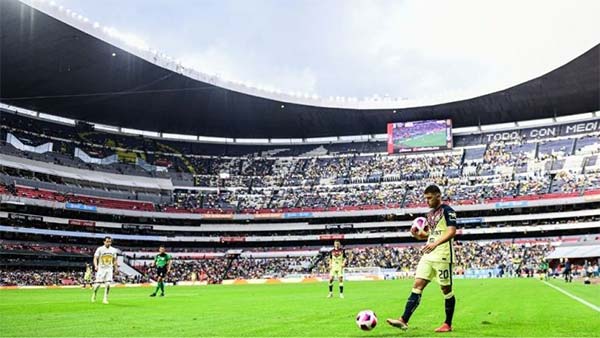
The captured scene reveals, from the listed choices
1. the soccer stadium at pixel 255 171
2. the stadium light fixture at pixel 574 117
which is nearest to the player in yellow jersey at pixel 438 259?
the soccer stadium at pixel 255 171

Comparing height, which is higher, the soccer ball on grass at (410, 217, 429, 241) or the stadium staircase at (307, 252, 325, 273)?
the soccer ball on grass at (410, 217, 429, 241)

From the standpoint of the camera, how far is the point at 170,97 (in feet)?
213

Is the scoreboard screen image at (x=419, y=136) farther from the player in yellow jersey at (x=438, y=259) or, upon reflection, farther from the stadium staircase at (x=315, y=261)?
the player in yellow jersey at (x=438, y=259)

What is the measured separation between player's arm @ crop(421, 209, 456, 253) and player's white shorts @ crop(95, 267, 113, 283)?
516 inches

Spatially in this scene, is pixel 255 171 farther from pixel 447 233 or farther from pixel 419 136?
pixel 447 233

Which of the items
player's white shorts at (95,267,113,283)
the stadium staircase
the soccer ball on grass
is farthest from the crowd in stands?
the soccer ball on grass

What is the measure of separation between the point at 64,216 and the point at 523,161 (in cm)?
5593

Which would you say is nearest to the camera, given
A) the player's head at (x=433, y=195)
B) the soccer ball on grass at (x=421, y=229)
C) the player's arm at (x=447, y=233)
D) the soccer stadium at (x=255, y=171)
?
the player's arm at (x=447, y=233)

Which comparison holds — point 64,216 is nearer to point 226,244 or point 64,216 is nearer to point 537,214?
point 226,244

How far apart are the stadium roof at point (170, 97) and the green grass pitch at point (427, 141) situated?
269 cm

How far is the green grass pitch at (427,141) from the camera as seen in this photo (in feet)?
249

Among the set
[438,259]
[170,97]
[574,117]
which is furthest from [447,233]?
[574,117]

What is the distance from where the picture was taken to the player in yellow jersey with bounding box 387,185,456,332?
888 centimetres

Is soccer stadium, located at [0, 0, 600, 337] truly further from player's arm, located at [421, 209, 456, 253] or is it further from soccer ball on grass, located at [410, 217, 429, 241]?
player's arm, located at [421, 209, 456, 253]
